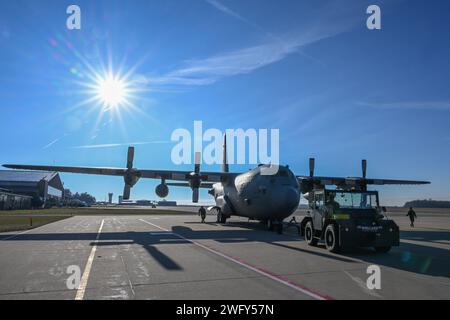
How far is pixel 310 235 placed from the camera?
1700cm

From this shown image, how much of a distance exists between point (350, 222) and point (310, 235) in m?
3.42

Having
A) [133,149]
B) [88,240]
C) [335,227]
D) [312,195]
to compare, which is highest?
[133,149]

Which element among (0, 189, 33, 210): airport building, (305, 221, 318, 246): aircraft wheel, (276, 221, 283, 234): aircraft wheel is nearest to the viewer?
(305, 221, 318, 246): aircraft wheel

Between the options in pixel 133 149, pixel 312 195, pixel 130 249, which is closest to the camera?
pixel 130 249

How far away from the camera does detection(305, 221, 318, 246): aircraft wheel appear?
54.5ft

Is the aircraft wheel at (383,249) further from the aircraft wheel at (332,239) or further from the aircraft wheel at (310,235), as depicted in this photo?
the aircraft wheel at (310,235)

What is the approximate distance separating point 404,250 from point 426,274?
5.59m

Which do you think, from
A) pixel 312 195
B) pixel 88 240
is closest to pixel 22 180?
pixel 88 240

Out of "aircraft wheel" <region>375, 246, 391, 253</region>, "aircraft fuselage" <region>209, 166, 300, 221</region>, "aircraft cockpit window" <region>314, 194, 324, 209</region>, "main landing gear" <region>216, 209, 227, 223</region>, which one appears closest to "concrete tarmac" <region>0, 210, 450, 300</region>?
"aircraft wheel" <region>375, 246, 391, 253</region>

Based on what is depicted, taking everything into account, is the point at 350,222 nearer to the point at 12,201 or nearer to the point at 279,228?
the point at 279,228

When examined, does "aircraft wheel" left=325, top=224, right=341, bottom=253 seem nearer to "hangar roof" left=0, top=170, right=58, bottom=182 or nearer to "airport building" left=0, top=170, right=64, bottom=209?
"airport building" left=0, top=170, right=64, bottom=209

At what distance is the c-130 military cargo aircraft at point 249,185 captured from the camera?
2414 centimetres
